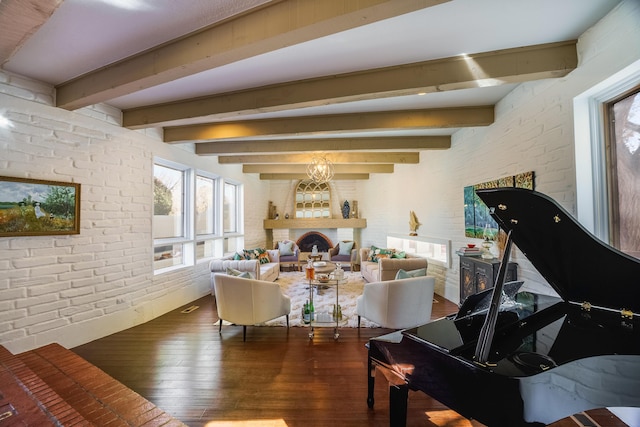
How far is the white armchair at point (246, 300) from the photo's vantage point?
284cm

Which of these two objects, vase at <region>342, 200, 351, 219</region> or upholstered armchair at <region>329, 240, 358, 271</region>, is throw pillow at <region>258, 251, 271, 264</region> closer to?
upholstered armchair at <region>329, 240, 358, 271</region>

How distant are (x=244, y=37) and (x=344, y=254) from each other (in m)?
6.01

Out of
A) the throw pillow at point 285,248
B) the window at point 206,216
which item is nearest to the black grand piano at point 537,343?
the window at point 206,216

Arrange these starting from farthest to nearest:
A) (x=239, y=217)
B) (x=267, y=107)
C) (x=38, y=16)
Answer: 1. (x=239, y=217)
2. (x=267, y=107)
3. (x=38, y=16)

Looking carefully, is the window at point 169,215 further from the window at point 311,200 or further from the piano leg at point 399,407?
the window at point 311,200

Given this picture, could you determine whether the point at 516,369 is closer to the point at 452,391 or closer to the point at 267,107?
the point at 452,391

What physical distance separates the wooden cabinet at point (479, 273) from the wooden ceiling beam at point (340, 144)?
6.61 ft

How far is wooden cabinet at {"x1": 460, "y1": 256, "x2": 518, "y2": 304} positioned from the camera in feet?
9.20

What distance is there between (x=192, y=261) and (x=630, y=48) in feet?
18.3

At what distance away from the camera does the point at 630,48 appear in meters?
1.60

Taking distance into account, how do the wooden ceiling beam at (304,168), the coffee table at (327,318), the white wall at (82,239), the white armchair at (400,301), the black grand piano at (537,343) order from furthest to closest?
the wooden ceiling beam at (304,168) < the coffee table at (327,318) < the white armchair at (400,301) < the white wall at (82,239) < the black grand piano at (537,343)

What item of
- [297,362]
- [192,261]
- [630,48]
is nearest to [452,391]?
[297,362]

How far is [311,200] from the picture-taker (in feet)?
26.5

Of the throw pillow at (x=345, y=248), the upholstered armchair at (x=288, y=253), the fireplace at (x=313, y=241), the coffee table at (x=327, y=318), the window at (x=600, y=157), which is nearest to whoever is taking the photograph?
the window at (x=600, y=157)
